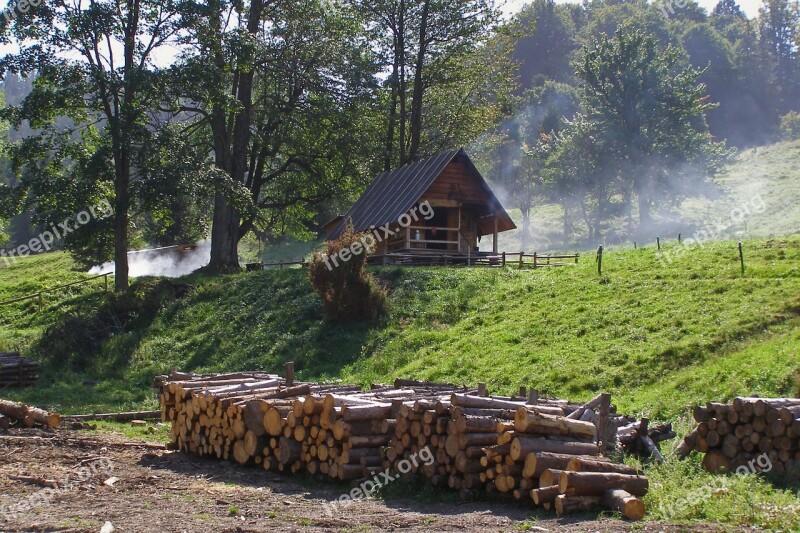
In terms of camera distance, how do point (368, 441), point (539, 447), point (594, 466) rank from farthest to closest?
1. point (368, 441)
2. point (539, 447)
3. point (594, 466)

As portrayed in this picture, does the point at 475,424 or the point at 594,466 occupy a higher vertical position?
the point at 475,424

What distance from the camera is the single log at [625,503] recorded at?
31.3 feet

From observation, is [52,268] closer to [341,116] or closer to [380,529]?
[341,116]

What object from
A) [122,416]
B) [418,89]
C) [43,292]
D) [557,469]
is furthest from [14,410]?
[418,89]

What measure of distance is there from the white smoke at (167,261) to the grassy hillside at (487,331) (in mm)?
12482

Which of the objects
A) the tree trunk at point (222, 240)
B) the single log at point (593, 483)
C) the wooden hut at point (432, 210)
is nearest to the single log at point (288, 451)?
the single log at point (593, 483)

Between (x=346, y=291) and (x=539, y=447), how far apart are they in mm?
19706

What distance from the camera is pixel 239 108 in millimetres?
36500

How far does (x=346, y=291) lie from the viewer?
98.6 ft

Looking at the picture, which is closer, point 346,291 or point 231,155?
point 346,291

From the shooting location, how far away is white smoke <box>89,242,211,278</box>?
2003 inches

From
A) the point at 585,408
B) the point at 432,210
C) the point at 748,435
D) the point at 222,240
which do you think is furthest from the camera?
the point at 222,240

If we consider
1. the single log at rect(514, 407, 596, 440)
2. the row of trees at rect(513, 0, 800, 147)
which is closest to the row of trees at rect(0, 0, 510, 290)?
the single log at rect(514, 407, 596, 440)

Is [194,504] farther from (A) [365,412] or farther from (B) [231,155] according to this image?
(B) [231,155]
